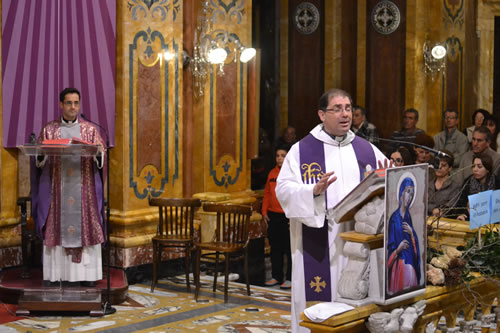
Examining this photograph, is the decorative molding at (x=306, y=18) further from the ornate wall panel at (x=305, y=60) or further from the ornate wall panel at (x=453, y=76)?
the ornate wall panel at (x=453, y=76)

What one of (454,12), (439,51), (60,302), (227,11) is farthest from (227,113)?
(454,12)

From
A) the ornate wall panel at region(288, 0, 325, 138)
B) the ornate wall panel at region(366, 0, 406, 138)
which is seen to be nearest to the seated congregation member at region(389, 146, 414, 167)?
the ornate wall panel at region(366, 0, 406, 138)

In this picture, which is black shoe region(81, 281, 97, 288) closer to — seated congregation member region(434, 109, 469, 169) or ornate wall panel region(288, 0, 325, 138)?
seated congregation member region(434, 109, 469, 169)

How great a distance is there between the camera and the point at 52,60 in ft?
26.7

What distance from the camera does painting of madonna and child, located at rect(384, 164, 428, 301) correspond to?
11.9ft

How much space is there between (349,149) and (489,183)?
2.57 m

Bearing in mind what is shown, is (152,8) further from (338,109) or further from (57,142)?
(338,109)

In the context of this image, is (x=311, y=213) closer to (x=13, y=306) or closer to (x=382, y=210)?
(x=382, y=210)

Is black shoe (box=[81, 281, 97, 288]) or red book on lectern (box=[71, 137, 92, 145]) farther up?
red book on lectern (box=[71, 137, 92, 145])

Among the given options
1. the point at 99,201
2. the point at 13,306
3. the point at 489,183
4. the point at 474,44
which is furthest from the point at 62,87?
the point at 474,44

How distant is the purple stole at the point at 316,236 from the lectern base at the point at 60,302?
2788 mm

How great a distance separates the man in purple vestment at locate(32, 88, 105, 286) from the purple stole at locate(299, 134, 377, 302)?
2702mm

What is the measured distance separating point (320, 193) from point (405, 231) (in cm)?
89

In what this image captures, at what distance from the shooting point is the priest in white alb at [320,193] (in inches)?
184
